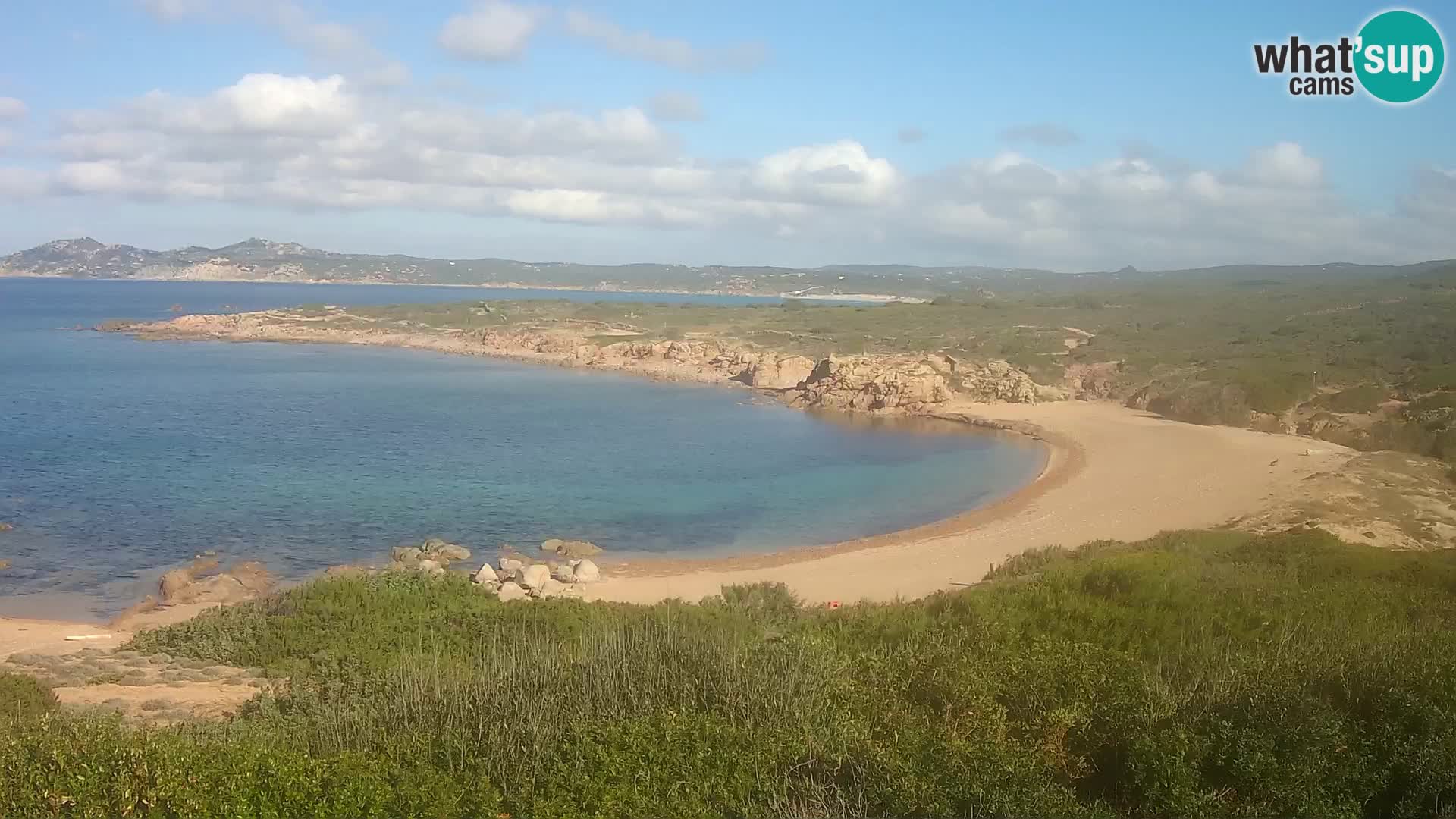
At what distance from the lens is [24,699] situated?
33.1ft

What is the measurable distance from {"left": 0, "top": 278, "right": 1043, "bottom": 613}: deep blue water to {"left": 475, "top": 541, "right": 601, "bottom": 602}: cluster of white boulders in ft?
7.93

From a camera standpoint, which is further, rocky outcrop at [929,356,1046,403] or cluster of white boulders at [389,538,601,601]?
rocky outcrop at [929,356,1046,403]

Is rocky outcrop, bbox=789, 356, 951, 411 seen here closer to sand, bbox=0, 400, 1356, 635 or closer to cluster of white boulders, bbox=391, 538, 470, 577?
sand, bbox=0, 400, 1356, 635

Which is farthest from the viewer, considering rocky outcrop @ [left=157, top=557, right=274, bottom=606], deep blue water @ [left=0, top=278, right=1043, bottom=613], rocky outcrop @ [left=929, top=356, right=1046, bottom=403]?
rocky outcrop @ [left=929, top=356, right=1046, bottom=403]

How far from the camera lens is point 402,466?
3141 centimetres

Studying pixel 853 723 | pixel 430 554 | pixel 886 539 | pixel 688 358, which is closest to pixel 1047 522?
pixel 886 539

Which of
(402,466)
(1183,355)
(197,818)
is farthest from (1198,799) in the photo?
(1183,355)

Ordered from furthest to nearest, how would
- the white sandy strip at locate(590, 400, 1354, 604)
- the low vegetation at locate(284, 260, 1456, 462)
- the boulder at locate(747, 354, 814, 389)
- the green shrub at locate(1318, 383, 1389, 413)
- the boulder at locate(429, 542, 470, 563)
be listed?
the boulder at locate(747, 354, 814, 389) < the low vegetation at locate(284, 260, 1456, 462) < the green shrub at locate(1318, 383, 1389, 413) < the boulder at locate(429, 542, 470, 563) < the white sandy strip at locate(590, 400, 1354, 604)

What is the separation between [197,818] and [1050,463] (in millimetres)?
31972

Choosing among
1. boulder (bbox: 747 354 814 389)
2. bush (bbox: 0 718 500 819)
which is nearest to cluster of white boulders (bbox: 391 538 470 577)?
bush (bbox: 0 718 500 819)

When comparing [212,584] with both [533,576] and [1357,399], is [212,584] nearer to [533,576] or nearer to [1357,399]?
[533,576]

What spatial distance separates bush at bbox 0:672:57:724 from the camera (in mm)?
9359

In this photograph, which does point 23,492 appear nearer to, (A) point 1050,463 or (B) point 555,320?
(A) point 1050,463

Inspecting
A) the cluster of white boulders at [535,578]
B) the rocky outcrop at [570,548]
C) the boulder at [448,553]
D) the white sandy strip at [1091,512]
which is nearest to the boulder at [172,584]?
the boulder at [448,553]
